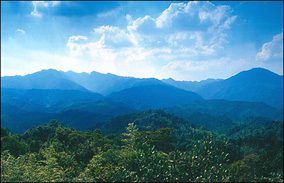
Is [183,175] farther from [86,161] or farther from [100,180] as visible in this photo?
[86,161]

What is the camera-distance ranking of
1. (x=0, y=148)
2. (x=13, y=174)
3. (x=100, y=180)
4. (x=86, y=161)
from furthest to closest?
(x=0, y=148)
(x=86, y=161)
(x=13, y=174)
(x=100, y=180)

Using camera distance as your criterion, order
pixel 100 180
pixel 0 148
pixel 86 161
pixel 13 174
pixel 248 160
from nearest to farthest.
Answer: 1. pixel 100 180
2. pixel 13 174
3. pixel 86 161
4. pixel 0 148
5. pixel 248 160

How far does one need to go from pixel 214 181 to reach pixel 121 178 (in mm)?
→ 3042

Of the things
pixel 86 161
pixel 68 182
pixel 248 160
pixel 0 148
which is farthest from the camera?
pixel 248 160

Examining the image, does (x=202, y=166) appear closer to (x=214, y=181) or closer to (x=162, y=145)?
(x=214, y=181)

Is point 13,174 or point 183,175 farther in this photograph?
point 13,174

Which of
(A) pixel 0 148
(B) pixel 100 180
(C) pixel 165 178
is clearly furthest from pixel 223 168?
(A) pixel 0 148

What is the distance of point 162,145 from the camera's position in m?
24.0

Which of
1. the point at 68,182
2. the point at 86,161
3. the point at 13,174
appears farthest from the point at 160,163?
the point at 86,161

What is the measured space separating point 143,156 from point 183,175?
157 centimetres

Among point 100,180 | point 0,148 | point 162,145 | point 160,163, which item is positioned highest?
point 160,163

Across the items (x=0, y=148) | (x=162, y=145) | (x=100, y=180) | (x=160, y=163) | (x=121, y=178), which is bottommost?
(x=0, y=148)

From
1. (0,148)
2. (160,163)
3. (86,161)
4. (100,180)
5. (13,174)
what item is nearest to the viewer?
(160,163)

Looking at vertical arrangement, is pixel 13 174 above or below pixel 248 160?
above
